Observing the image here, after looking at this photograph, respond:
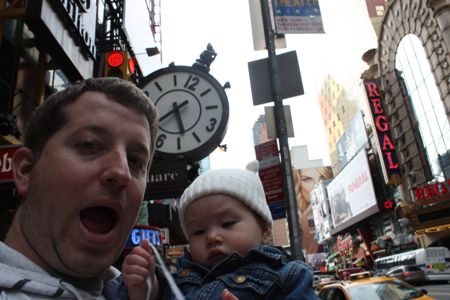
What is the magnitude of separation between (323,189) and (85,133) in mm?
85475

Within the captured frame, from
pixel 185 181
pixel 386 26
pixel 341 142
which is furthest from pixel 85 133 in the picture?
pixel 341 142

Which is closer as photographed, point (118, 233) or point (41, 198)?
point (41, 198)

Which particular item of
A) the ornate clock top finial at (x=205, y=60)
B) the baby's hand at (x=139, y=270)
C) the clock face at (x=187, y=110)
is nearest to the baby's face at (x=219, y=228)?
the baby's hand at (x=139, y=270)

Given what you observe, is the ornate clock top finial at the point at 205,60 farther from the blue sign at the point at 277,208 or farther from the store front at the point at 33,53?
the store front at the point at 33,53

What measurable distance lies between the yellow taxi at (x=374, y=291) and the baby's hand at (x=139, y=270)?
727cm

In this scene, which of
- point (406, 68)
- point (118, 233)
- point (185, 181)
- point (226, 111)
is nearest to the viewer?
point (118, 233)

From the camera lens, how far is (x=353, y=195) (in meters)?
61.4

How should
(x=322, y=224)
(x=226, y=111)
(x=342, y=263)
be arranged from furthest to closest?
1. (x=322, y=224)
2. (x=342, y=263)
3. (x=226, y=111)

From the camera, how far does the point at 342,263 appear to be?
73.4 meters

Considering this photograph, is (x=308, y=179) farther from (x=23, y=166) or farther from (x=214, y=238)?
(x=23, y=166)

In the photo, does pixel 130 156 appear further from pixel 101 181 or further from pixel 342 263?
pixel 342 263

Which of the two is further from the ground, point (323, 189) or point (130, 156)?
point (323, 189)

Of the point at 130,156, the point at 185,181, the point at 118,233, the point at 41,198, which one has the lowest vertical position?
the point at 118,233

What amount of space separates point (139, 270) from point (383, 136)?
48.8 m
